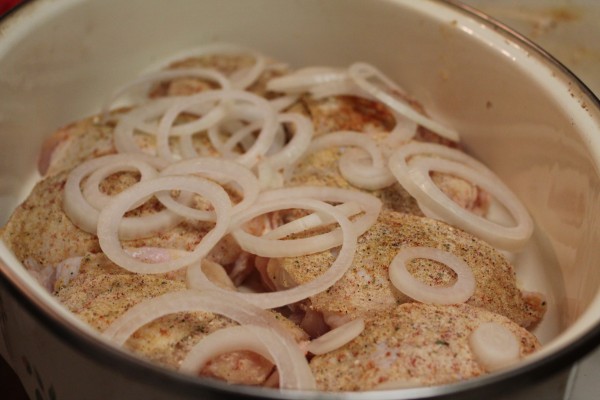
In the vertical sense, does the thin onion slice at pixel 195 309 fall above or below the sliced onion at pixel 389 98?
below

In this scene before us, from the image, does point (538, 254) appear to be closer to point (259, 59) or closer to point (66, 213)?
point (259, 59)

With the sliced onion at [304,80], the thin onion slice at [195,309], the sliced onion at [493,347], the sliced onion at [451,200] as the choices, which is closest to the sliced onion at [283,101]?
the sliced onion at [304,80]

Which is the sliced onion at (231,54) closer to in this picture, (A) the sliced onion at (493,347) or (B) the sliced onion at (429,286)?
(B) the sliced onion at (429,286)

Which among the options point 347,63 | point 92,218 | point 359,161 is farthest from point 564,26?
point 92,218

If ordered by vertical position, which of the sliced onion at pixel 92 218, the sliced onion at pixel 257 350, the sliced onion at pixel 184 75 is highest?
the sliced onion at pixel 184 75

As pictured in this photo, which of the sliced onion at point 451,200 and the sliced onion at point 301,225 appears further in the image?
the sliced onion at point 451,200

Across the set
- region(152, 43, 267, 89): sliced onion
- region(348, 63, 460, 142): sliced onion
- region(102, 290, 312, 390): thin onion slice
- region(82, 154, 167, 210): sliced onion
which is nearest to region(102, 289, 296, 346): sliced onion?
region(102, 290, 312, 390): thin onion slice

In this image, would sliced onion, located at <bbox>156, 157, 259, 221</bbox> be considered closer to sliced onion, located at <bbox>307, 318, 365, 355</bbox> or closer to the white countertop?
sliced onion, located at <bbox>307, 318, 365, 355</bbox>
